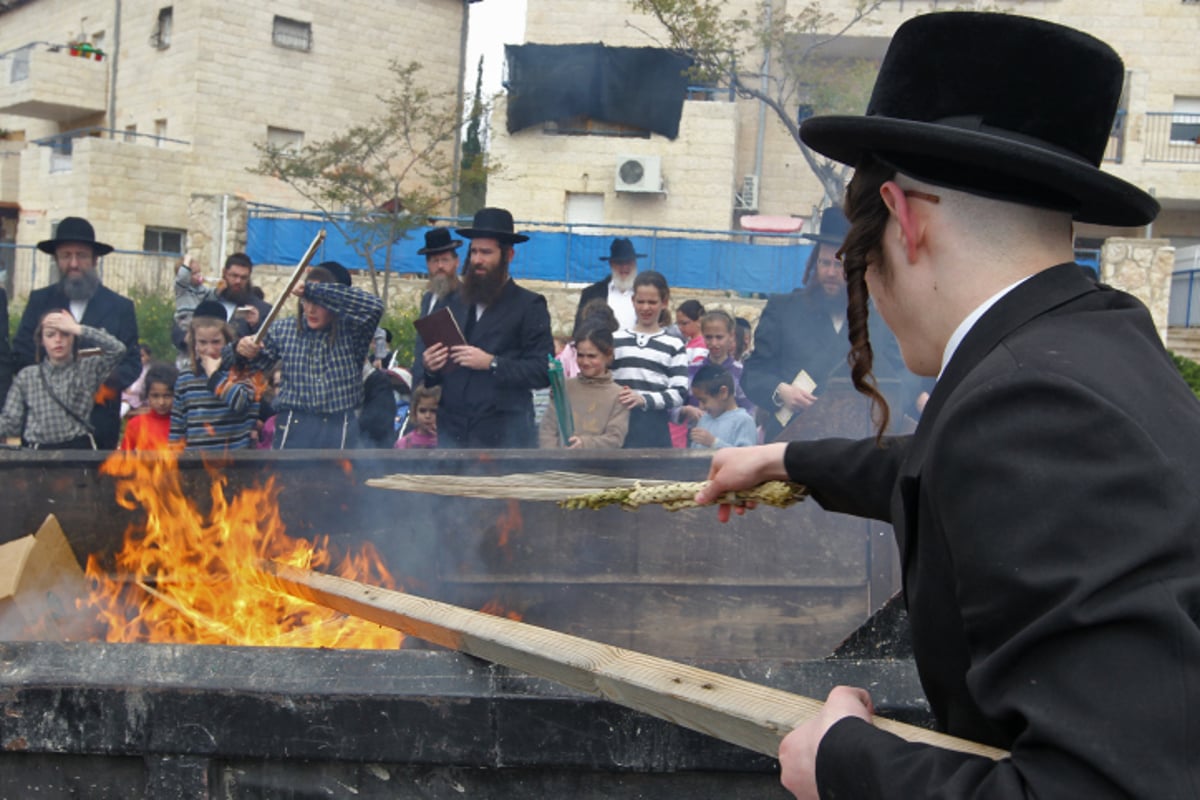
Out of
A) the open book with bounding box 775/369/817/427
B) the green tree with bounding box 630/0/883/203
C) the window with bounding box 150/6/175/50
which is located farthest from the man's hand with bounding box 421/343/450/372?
the window with bounding box 150/6/175/50

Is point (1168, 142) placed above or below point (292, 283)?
above

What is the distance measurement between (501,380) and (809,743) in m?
4.69

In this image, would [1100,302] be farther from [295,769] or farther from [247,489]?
[247,489]

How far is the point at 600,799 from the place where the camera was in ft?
7.11

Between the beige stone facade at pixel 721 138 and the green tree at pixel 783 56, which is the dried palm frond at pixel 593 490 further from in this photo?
the beige stone facade at pixel 721 138

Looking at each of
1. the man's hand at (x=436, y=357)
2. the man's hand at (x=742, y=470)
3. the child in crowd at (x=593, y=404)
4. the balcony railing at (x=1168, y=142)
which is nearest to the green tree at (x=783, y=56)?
the balcony railing at (x=1168, y=142)

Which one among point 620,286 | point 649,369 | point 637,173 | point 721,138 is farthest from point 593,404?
point 721,138

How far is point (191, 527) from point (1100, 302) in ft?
12.3

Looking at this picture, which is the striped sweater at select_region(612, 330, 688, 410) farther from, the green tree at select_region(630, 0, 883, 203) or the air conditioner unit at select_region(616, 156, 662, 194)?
the air conditioner unit at select_region(616, 156, 662, 194)

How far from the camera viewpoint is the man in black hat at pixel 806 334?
6000 mm

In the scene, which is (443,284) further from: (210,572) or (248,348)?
(210,572)

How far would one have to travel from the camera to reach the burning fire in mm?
3572

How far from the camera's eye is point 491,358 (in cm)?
597

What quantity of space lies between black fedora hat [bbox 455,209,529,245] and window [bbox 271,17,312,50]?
25964 mm
